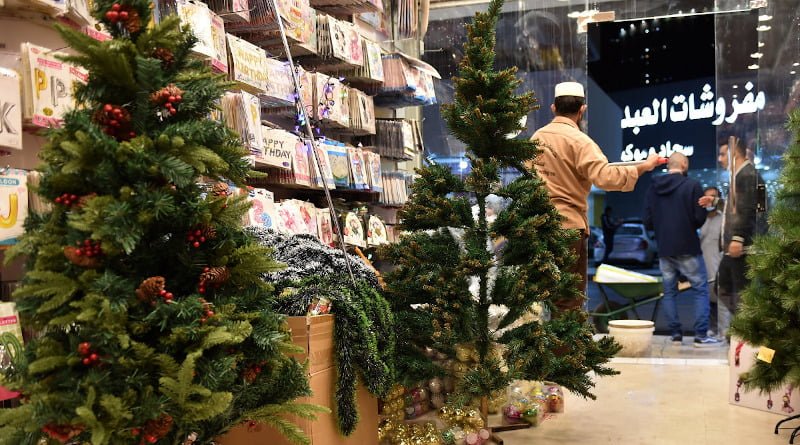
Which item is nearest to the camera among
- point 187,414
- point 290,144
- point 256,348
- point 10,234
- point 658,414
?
point 187,414

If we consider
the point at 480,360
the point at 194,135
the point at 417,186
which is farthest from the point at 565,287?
the point at 194,135

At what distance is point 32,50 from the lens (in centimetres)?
229

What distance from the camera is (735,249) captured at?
6.14m

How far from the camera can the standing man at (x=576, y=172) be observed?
4134 millimetres

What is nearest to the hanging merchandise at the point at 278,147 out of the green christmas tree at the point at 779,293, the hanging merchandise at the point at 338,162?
the hanging merchandise at the point at 338,162

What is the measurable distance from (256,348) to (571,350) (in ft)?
5.92

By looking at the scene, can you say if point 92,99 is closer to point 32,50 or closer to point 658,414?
point 32,50

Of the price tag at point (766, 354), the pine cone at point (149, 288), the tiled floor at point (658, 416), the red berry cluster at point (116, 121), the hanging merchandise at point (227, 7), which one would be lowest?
the tiled floor at point (658, 416)

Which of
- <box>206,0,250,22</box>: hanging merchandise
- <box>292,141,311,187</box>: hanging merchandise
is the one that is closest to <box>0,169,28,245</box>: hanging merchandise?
<box>206,0,250,22</box>: hanging merchandise

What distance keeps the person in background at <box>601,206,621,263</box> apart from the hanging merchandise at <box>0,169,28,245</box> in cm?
1001

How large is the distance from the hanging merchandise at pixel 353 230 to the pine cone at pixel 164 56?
100 inches

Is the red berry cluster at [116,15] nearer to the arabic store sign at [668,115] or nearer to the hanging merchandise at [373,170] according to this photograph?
the hanging merchandise at [373,170]

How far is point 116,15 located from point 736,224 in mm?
5471

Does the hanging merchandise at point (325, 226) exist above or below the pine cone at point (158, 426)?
above
